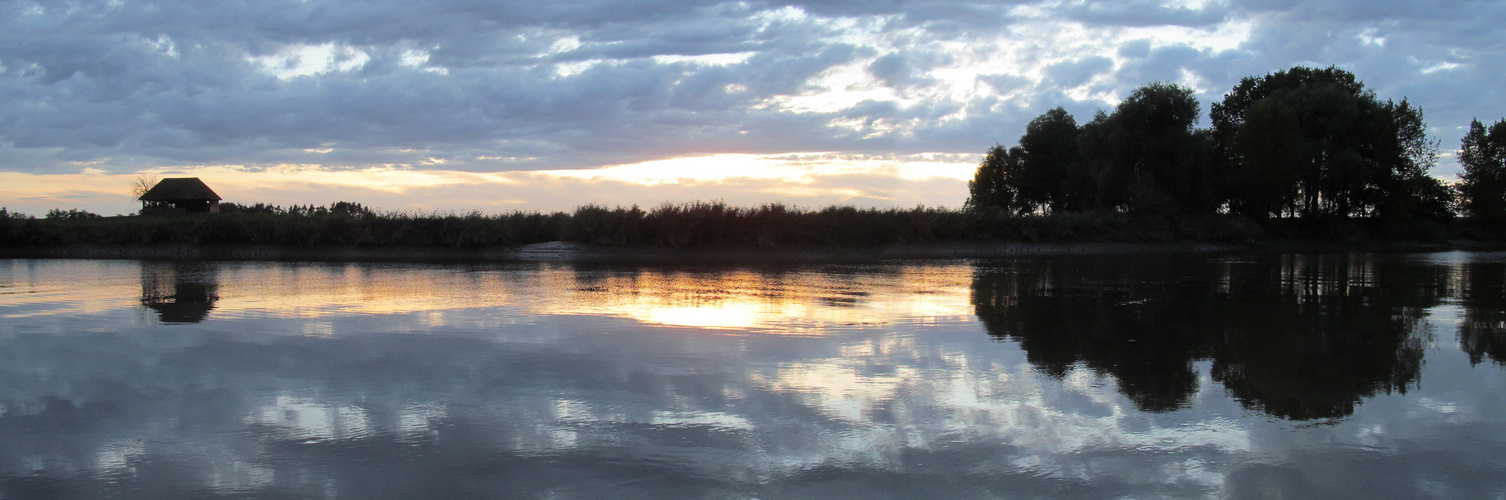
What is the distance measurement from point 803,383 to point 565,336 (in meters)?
3.38

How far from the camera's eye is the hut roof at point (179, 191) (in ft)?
190

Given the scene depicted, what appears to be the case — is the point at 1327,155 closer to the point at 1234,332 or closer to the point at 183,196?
the point at 1234,332

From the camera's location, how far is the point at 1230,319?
10875 mm

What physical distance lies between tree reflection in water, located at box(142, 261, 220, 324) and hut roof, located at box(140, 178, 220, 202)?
41701 mm

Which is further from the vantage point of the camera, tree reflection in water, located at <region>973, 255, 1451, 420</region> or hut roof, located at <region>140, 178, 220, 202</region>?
hut roof, located at <region>140, 178, 220, 202</region>

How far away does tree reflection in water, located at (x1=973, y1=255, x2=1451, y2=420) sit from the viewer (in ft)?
21.6

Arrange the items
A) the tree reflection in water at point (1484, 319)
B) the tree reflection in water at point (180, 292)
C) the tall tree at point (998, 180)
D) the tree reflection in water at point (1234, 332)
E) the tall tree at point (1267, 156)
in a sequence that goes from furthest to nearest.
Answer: the tall tree at point (998, 180), the tall tree at point (1267, 156), the tree reflection in water at point (180, 292), the tree reflection in water at point (1484, 319), the tree reflection in water at point (1234, 332)

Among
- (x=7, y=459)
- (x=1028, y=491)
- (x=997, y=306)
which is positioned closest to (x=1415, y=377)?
(x=1028, y=491)

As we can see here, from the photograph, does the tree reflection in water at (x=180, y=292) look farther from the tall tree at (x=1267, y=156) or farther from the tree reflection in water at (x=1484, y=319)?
the tall tree at (x=1267, y=156)

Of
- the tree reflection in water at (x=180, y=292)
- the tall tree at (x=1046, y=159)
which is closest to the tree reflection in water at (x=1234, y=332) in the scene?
the tree reflection in water at (x=180, y=292)

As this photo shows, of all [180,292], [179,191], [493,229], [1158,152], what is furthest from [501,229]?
[179,191]

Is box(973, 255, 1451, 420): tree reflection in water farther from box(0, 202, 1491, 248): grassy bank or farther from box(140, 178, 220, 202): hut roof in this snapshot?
box(140, 178, 220, 202): hut roof

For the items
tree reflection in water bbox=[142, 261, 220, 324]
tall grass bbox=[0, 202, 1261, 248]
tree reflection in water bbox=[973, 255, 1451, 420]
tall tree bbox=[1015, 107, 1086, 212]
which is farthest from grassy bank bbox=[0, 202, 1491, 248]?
tall tree bbox=[1015, 107, 1086, 212]

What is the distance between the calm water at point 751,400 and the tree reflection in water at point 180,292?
150 millimetres
